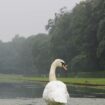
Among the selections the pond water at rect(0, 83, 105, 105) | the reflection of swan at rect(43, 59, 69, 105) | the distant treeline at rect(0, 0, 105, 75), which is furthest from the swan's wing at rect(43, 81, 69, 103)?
the distant treeline at rect(0, 0, 105, 75)

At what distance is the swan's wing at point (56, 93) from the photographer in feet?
19.6

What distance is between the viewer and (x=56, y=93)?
19.8ft

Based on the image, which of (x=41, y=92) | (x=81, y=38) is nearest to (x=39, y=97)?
(x=41, y=92)

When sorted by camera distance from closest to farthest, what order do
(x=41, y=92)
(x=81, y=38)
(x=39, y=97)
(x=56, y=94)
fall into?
(x=56, y=94), (x=39, y=97), (x=41, y=92), (x=81, y=38)

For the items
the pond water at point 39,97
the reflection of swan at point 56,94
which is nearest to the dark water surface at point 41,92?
the pond water at point 39,97

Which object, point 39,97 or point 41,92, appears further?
point 41,92

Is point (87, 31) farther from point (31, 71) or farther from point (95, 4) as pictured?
point (31, 71)

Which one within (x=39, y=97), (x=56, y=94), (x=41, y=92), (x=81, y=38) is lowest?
(x=56, y=94)

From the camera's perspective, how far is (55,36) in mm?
102688

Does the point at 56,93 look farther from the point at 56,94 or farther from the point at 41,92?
the point at 41,92

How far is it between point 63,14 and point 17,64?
59964 millimetres

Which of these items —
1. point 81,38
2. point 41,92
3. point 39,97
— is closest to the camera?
point 39,97

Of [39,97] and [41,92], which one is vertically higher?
[41,92]

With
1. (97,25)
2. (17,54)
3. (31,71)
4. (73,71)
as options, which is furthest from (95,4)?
(17,54)
